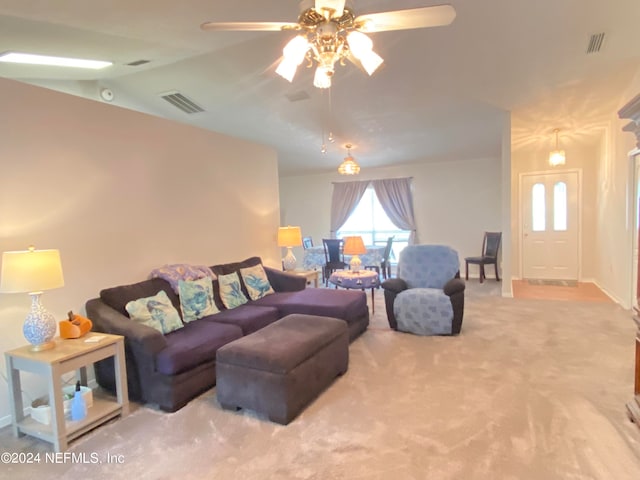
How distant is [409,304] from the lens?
163 inches


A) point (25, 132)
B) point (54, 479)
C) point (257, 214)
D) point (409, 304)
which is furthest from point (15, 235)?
point (409, 304)

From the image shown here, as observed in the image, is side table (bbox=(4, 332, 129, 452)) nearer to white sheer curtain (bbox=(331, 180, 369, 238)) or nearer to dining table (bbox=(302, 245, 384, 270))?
dining table (bbox=(302, 245, 384, 270))

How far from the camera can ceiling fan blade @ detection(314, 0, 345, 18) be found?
6.10 ft

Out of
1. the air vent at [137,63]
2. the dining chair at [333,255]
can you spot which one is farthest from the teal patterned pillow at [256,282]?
the air vent at [137,63]

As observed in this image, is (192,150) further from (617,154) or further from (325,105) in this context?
(617,154)

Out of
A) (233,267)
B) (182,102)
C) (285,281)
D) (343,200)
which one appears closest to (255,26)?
(233,267)

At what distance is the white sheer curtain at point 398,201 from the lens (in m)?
8.23

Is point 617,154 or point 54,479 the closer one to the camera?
point 54,479

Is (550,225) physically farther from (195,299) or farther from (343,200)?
(195,299)

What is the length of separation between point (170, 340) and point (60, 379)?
77 cm

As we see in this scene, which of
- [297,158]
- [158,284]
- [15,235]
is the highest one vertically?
[297,158]

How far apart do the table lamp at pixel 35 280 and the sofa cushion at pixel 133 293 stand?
2.15ft

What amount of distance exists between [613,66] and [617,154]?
1573mm

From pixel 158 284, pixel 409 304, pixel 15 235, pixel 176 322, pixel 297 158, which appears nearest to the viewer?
pixel 15 235
